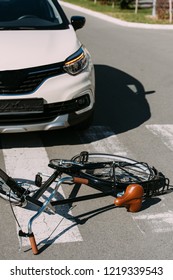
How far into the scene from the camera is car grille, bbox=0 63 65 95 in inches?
201

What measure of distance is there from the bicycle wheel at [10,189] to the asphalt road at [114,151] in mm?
198

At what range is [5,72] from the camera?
5.10 m

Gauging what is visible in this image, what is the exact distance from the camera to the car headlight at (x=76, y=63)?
5441 mm

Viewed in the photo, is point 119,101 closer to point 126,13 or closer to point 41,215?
point 41,215

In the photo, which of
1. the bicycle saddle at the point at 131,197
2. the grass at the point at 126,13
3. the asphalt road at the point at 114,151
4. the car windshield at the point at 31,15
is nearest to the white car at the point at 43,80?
the car windshield at the point at 31,15

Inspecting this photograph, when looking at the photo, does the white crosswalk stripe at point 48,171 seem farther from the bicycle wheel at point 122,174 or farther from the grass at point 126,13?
the grass at point 126,13

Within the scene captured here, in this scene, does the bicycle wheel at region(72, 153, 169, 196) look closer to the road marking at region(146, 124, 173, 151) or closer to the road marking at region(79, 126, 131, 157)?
the road marking at region(79, 126, 131, 157)

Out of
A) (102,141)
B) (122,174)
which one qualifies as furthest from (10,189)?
(102,141)

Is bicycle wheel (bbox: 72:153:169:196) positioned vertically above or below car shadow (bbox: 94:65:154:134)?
above

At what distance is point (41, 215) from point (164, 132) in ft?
8.61

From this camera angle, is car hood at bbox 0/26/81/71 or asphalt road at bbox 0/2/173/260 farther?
car hood at bbox 0/26/81/71

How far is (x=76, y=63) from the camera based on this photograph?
5.54m

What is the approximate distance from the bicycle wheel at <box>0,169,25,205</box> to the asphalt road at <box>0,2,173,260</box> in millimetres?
198

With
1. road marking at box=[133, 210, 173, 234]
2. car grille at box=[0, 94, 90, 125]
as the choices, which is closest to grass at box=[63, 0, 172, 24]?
car grille at box=[0, 94, 90, 125]
